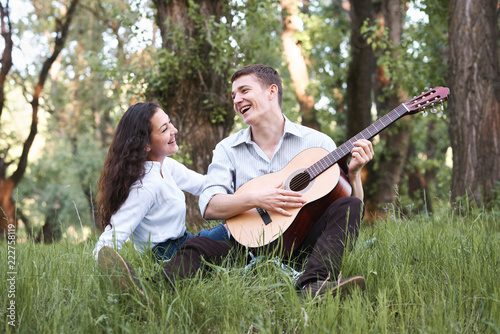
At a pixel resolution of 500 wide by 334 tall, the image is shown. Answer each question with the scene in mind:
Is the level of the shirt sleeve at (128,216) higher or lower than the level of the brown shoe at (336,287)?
higher

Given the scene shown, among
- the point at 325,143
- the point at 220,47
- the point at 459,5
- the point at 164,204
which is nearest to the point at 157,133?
the point at 164,204

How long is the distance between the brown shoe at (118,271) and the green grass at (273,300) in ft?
0.14

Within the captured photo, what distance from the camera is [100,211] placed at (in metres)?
3.09

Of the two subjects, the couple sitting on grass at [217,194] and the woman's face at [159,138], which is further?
the woman's face at [159,138]

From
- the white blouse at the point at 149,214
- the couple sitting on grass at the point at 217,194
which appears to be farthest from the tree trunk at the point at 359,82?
the white blouse at the point at 149,214

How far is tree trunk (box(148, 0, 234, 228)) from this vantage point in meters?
5.93

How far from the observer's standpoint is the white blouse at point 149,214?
293 centimetres

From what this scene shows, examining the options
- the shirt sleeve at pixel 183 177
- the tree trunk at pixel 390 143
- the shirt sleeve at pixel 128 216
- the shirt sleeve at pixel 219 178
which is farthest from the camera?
the tree trunk at pixel 390 143

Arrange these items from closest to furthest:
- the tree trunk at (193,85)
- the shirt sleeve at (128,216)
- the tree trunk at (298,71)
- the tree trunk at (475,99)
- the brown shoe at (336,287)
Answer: the brown shoe at (336,287), the shirt sleeve at (128,216), the tree trunk at (475,99), the tree trunk at (193,85), the tree trunk at (298,71)

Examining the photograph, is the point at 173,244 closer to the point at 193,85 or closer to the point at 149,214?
the point at 149,214

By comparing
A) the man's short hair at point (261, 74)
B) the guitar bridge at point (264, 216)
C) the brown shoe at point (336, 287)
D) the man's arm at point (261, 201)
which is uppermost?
the man's short hair at point (261, 74)

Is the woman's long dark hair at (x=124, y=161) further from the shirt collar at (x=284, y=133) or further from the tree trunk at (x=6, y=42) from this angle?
the tree trunk at (x=6, y=42)

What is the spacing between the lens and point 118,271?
2381 millimetres

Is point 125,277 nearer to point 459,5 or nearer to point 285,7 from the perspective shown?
point 459,5
